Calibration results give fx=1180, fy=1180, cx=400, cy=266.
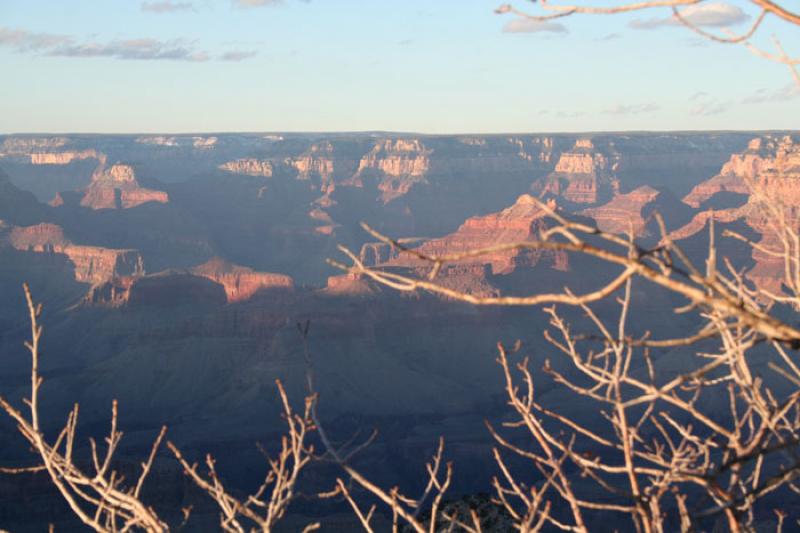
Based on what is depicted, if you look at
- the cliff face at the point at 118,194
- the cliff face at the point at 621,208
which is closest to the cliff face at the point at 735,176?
the cliff face at the point at 621,208

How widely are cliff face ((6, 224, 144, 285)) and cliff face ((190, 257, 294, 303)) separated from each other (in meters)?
22.7

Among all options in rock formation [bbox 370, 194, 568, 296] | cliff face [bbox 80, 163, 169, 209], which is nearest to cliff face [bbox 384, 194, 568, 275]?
rock formation [bbox 370, 194, 568, 296]

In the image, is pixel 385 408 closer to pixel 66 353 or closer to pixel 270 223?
pixel 66 353

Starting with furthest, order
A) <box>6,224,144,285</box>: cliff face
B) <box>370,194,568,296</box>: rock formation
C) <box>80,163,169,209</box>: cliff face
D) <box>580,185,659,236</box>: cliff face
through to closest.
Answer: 1. <box>80,163,169,209</box>: cliff face
2. <box>580,185,659,236</box>: cliff face
3. <box>6,224,144,285</box>: cliff face
4. <box>370,194,568,296</box>: rock formation

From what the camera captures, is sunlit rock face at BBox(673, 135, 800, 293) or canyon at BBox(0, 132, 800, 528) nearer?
sunlit rock face at BBox(673, 135, 800, 293)

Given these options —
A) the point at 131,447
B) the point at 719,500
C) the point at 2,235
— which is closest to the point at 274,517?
the point at 719,500

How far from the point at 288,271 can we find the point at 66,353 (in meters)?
Result: 61.8

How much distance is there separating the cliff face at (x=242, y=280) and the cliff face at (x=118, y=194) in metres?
66.4

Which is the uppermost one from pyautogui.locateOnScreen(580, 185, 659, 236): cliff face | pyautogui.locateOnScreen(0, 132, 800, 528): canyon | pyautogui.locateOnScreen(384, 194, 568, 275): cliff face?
pyautogui.locateOnScreen(384, 194, 568, 275): cliff face

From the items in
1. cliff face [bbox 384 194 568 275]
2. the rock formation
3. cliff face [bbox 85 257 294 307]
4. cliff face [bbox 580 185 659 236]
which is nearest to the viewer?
the rock formation

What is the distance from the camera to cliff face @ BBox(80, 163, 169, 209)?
17700 cm

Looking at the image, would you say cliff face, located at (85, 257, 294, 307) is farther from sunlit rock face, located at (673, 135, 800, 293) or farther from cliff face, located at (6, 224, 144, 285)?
sunlit rock face, located at (673, 135, 800, 293)

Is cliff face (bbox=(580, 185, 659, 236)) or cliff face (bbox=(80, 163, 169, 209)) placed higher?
cliff face (bbox=(80, 163, 169, 209))

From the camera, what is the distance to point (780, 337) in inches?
182
